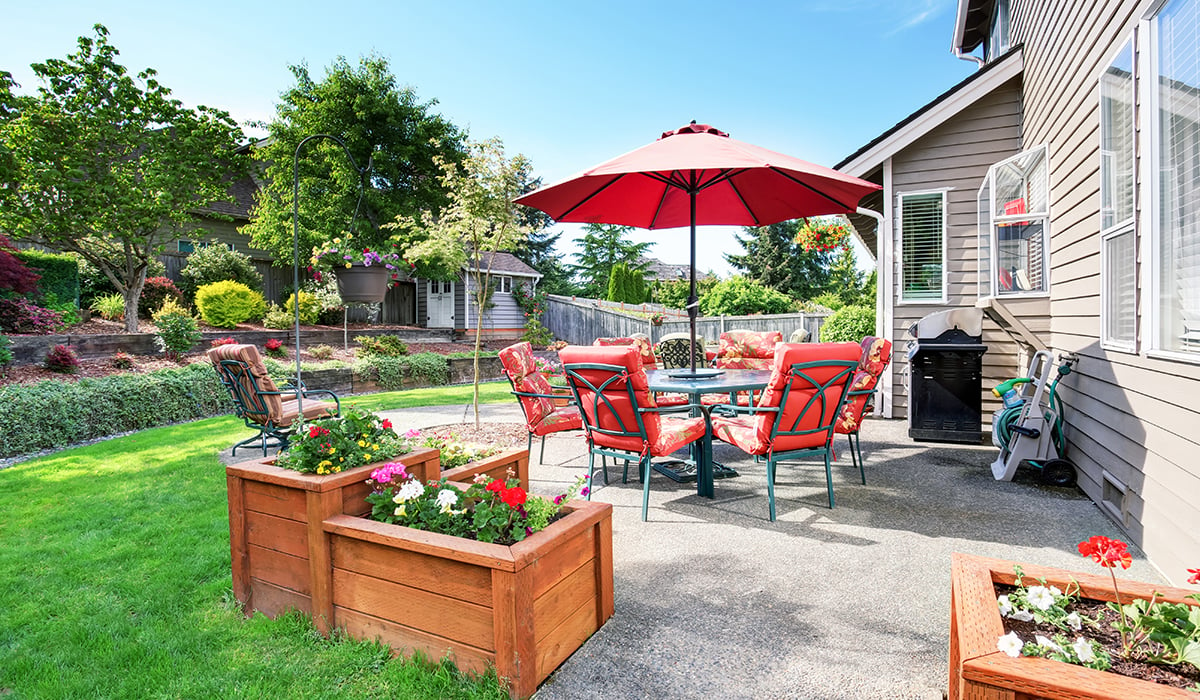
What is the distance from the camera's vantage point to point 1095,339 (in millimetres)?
3932

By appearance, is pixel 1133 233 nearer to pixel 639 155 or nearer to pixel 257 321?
pixel 639 155

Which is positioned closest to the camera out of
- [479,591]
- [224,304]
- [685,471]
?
[479,591]

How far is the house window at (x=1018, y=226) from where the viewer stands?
532 centimetres

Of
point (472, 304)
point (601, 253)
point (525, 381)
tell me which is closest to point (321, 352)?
point (472, 304)

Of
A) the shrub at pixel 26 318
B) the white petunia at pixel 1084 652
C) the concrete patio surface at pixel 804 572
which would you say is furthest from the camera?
the shrub at pixel 26 318

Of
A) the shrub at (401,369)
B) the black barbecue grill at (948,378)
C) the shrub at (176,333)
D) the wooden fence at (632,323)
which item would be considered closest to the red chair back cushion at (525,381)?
the black barbecue grill at (948,378)

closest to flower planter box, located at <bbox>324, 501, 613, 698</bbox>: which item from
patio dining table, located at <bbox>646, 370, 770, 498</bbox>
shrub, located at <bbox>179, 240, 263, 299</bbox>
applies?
patio dining table, located at <bbox>646, 370, 770, 498</bbox>

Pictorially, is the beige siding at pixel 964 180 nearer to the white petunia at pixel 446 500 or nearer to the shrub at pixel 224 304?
the white petunia at pixel 446 500

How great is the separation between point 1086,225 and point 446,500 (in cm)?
452

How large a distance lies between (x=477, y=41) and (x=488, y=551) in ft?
32.4

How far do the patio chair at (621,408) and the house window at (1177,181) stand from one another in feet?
7.68

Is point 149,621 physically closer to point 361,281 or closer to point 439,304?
point 361,281

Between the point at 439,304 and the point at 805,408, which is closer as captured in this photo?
the point at 805,408

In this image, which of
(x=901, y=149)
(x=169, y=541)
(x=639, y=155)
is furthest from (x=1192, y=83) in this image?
(x=169, y=541)
